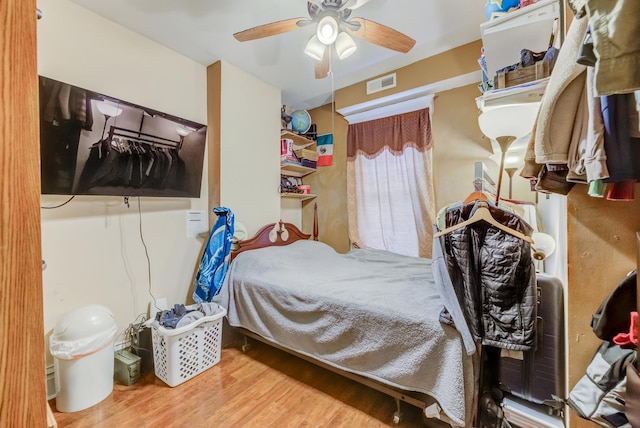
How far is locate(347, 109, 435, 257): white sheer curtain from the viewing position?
2.81 m

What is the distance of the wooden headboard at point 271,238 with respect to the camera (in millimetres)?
2627

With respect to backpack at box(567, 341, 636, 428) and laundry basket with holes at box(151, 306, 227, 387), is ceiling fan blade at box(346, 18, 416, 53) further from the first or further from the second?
laundry basket with holes at box(151, 306, 227, 387)

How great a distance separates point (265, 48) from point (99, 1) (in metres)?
1.19

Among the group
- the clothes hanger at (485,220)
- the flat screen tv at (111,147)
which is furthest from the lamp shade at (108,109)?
the clothes hanger at (485,220)

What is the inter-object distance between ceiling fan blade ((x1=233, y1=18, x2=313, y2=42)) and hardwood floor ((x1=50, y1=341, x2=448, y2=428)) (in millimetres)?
2350

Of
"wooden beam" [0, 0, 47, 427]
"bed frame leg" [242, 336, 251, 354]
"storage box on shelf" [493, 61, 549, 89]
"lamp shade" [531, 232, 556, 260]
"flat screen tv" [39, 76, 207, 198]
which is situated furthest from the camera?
"bed frame leg" [242, 336, 251, 354]

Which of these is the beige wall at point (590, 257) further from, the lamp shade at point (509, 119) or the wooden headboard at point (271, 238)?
the wooden headboard at point (271, 238)

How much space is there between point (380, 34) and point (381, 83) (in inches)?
47.8

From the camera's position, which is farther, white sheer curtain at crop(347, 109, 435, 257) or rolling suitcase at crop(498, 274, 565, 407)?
white sheer curtain at crop(347, 109, 435, 257)

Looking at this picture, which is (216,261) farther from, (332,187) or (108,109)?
(332,187)

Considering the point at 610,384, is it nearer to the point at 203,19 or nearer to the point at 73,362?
the point at 73,362

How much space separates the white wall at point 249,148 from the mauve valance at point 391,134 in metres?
0.98

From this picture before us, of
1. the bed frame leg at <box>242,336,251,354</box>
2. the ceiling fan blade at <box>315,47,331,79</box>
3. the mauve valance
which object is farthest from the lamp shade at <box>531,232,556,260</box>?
the bed frame leg at <box>242,336,251,354</box>

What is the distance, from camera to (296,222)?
12.4 feet
